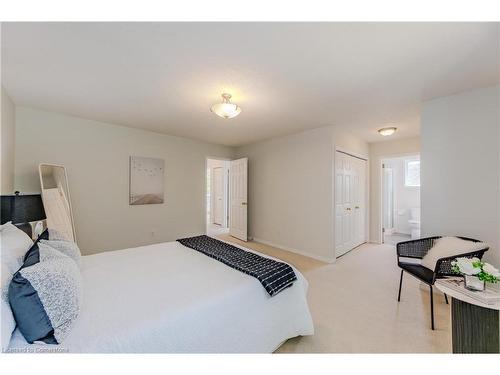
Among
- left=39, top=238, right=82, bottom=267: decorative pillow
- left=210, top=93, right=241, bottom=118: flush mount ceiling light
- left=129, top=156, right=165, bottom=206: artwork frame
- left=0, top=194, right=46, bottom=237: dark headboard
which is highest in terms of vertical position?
left=210, top=93, right=241, bottom=118: flush mount ceiling light

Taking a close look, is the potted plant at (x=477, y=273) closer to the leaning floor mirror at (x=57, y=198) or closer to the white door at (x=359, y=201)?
the white door at (x=359, y=201)

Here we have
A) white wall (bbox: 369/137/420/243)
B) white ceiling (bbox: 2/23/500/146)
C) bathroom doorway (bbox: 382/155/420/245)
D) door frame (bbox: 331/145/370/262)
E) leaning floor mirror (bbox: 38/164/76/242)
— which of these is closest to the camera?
white ceiling (bbox: 2/23/500/146)

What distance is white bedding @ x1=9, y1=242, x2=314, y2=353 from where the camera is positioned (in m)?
1.03

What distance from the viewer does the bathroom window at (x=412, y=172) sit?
18.9 feet

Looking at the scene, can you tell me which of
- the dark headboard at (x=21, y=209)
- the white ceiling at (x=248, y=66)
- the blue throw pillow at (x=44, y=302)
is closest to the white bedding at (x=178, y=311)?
the blue throw pillow at (x=44, y=302)

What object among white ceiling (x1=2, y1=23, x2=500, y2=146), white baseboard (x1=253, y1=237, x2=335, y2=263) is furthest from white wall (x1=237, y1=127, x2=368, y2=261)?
white ceiling (x1=2, y1=23, x2=500, y2=146)

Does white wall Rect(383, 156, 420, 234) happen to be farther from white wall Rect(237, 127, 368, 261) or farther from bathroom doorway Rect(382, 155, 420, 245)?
white wall Rect(237, 127, 368, 261)

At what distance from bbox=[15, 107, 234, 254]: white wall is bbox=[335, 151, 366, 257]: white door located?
2.89 m

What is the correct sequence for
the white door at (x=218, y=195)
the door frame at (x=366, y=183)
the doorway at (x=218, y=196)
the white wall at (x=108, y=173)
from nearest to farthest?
the white wall at (x=108, y=173) → the door frame at (x=366, y=183) → the doorway at (x=218, y=196) → the white door at (x=218, y=195)

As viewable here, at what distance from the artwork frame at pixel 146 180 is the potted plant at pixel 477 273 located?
13.8ft

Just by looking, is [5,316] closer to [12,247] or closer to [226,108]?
[12,247]
